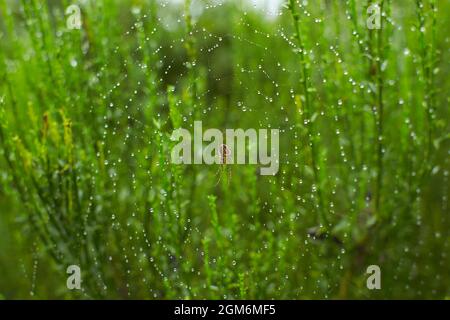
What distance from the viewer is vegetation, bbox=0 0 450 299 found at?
1391mm

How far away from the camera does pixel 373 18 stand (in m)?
1.34

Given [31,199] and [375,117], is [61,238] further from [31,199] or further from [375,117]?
[375,117]

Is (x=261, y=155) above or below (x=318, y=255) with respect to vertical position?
above

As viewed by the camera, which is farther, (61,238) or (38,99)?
(38,99)

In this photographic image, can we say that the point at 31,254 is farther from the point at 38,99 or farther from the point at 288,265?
the point at 288,265

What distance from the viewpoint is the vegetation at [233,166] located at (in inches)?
54.7

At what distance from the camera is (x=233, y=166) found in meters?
1.60

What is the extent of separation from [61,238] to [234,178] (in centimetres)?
50

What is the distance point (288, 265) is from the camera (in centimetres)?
154
